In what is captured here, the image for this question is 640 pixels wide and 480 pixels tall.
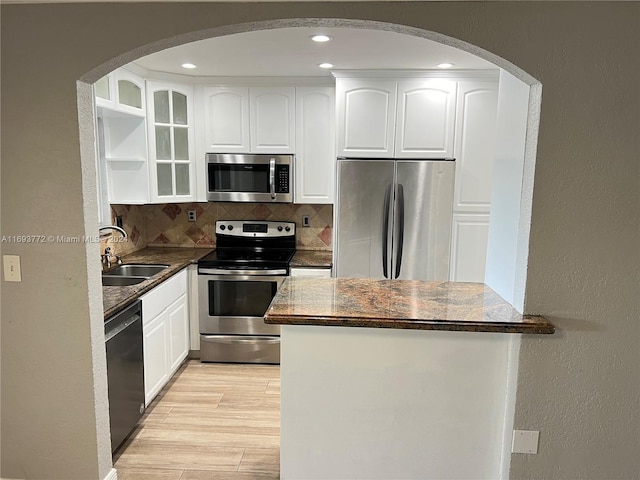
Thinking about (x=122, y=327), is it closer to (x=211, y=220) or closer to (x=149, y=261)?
(x=149, y=261)

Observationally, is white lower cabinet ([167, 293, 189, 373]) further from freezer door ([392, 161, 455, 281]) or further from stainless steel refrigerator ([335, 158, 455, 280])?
freezer door ([392, 161, 455, 281])

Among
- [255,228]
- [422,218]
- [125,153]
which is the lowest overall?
[255,228]

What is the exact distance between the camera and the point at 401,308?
2.04m

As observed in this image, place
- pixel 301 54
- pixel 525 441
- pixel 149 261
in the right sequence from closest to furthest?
pixel 525 441 → pixel 301 54 → pixel 149 261

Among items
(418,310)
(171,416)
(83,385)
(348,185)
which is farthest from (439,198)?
(83,385)

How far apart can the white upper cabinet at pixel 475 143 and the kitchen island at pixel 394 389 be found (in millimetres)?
1744

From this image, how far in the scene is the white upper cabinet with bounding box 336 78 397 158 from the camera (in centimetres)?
362

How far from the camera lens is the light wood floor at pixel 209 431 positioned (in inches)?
97.7

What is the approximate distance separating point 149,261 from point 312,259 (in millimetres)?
1301

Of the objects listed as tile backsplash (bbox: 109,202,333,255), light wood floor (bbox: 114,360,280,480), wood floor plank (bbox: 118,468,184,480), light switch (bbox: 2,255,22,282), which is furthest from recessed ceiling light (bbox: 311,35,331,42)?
wood floor plank (bbox: 118,468,184,480)

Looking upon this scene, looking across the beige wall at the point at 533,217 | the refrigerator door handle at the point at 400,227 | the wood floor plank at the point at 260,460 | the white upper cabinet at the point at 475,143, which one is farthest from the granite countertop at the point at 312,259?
the beige wall at the point at 533,217

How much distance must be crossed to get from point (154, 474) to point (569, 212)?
233 cm

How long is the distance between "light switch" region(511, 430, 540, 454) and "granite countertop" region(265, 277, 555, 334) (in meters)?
0.46

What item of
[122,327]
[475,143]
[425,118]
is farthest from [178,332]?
[475,143]
